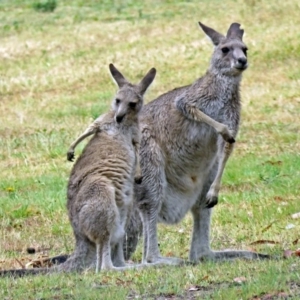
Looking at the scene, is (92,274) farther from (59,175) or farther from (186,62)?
(186,62)

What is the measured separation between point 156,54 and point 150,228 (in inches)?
516

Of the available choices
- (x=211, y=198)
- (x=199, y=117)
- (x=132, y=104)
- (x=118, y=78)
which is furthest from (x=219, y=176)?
(x=118, y=78)

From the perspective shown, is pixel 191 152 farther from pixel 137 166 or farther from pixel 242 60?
pixel 242 60

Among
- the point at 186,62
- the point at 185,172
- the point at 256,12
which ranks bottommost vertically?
the point at 185,172

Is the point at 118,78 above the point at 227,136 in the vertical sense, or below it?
above

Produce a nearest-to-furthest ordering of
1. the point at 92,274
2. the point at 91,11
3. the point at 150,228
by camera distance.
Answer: the point at 92,274 → the point at 150,228 → the point at 91,11

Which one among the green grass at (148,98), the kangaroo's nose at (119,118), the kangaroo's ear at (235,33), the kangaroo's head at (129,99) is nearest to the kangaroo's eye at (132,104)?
the kangaroo's head at (129,99)

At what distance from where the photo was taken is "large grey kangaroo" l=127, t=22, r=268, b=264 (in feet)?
24.2

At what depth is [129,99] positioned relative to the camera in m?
7.39

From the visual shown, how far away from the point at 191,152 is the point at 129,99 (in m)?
0.62

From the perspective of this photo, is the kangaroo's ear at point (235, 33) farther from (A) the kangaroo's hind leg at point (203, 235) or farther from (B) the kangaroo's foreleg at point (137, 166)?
(B) the kangaroo's foreleg at point (137, 166)

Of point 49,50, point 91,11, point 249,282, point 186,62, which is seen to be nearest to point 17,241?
point 249,282

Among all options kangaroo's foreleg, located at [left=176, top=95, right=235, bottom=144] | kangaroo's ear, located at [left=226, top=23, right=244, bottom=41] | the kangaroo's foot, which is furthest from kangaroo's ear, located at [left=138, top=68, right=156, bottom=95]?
the kangaroo's foot

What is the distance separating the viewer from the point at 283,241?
7789 mm
